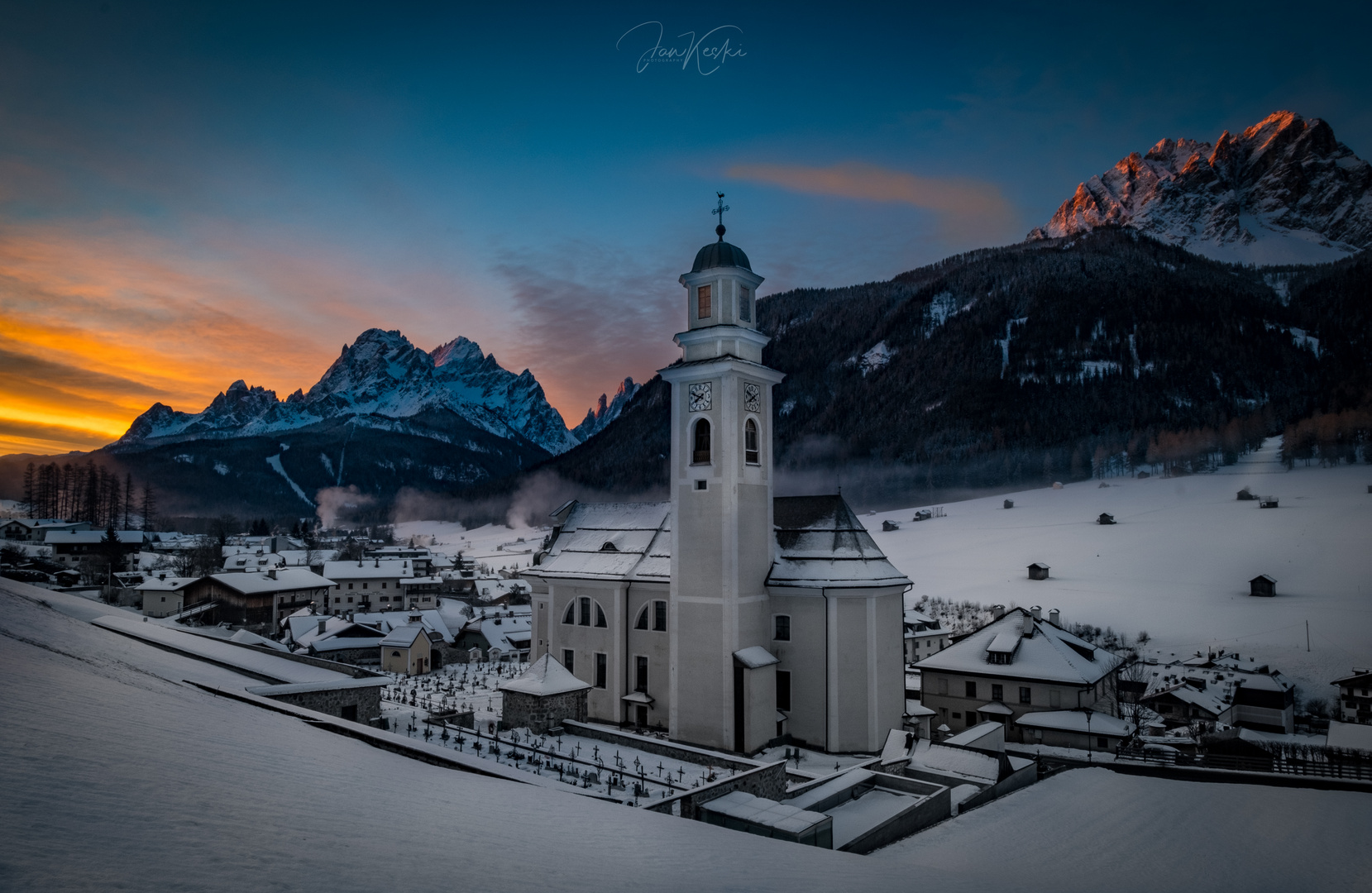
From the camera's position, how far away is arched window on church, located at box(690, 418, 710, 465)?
78.4 ft

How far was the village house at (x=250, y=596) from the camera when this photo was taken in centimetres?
5988

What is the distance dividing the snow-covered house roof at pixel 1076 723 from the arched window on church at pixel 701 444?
19.7 meters

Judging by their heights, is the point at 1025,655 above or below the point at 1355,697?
above

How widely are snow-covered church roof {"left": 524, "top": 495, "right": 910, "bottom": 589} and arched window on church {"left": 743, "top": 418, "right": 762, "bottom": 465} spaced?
2.97 meters

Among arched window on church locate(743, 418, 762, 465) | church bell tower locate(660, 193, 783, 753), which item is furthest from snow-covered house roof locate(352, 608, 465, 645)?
arched window on church locate(743, 418, 762, 465)

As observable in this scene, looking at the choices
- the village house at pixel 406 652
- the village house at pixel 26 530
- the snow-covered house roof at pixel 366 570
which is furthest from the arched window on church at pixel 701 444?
the village house at pixel 26 530

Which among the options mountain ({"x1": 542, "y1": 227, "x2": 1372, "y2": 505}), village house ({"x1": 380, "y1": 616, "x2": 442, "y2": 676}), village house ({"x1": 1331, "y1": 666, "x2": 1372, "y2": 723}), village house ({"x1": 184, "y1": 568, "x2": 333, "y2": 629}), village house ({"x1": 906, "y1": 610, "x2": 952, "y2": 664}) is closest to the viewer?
village house ({"x1": 1331, "y1": 666, "x2": 1372, "y2": 723})

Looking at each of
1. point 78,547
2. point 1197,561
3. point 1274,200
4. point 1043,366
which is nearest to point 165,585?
point 78,547

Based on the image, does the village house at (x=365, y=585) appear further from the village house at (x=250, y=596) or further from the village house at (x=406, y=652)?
the village house at (x=406, y=652)

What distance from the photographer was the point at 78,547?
3354 inches

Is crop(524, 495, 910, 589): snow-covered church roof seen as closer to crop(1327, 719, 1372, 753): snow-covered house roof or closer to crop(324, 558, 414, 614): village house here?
crop(1327, 719, 1372, 753): snow-covered house roof

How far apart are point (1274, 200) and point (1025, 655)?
194050 millimetres

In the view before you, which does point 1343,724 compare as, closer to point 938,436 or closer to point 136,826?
point 136,826

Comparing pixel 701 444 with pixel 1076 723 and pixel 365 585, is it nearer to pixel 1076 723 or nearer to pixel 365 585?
pixel 1076 723
